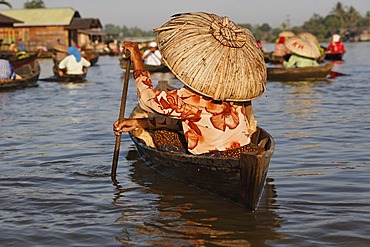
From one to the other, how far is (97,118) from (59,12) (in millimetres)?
32591

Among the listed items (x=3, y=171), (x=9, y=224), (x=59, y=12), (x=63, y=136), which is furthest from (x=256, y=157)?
(x=59, y=12)

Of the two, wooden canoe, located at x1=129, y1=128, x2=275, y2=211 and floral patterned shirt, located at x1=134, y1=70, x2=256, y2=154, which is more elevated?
floral patterned shirt, located at x1=134, y1=70, x2=256, y2=154

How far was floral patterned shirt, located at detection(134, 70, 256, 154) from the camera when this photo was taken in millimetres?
4906

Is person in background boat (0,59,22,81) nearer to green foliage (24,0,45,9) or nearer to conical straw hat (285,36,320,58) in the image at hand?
conical straw hat (285,36,320,58)

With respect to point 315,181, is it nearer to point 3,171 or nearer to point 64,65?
point 3,171

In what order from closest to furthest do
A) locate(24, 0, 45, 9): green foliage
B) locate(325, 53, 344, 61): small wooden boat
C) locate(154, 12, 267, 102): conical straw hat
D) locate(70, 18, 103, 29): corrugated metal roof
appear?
locate(154, 12, 267, 102): conical straw hat < locate(325, 53, 344, 61): small wooden boat < locate(70, 18, 103, 29): corrugated metal roof < locate(24, 0, 45, 9): green foliage

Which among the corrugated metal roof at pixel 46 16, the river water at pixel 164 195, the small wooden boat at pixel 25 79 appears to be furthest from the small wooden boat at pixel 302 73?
the corrugated metal roof at pixel 46 16

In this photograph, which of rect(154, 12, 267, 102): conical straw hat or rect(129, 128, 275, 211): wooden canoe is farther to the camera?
rect(154, 12, 267, 102): conical straw hat

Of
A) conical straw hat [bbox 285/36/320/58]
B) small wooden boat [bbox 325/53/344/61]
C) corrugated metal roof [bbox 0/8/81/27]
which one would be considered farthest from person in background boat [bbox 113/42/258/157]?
corrugated metal roof [bbox 0/8/81/27]

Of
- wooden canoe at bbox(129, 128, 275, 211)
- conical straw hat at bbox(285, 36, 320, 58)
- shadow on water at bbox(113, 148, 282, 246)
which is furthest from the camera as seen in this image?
conical straw hat at bbox(285, 36, 320, 58)

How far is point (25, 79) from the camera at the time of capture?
1566cm

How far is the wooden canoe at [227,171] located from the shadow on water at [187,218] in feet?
0.29

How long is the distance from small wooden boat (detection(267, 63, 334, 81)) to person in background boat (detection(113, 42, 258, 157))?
36.9 feet

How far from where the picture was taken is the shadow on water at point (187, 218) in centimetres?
444
